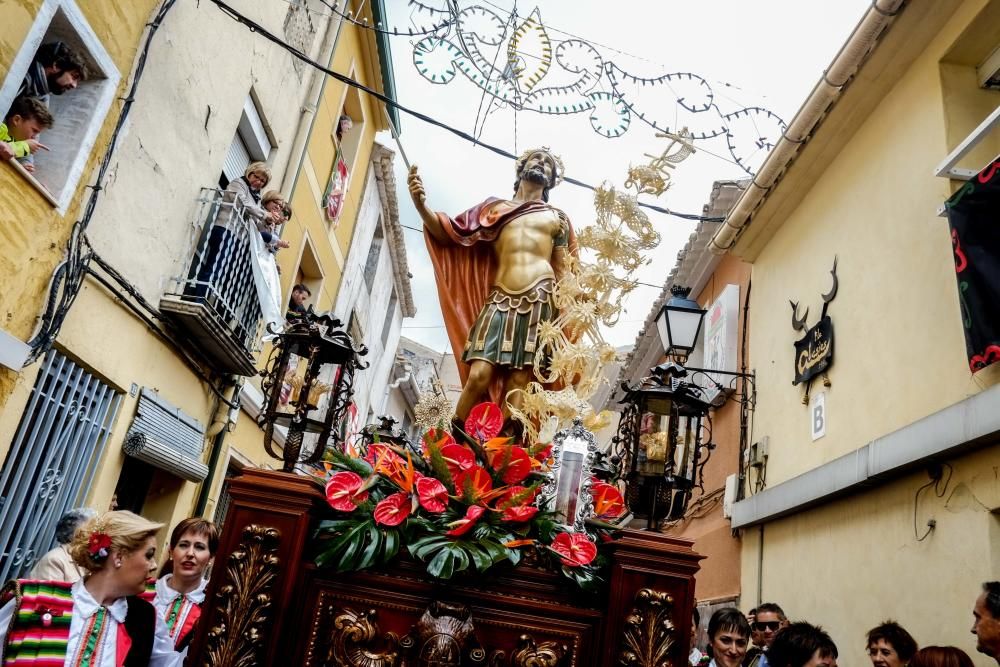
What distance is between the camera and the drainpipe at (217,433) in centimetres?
899

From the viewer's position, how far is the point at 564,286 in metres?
4.24

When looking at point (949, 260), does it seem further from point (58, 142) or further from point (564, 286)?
point (58, 142)

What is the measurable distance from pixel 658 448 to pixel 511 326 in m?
1.25

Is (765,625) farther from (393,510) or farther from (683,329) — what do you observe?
(393,510)

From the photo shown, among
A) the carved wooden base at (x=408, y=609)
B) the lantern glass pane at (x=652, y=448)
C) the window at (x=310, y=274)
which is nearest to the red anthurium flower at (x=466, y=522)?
the carved wooden base at (x=408, y=609)

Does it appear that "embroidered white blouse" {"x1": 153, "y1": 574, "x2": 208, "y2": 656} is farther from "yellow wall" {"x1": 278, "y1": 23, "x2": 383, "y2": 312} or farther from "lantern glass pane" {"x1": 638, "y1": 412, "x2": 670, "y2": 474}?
"yellow wall" {"x1": 278, "y1": 23, "x2": 383, "y2": 312}

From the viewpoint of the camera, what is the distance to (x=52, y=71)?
5.47 m

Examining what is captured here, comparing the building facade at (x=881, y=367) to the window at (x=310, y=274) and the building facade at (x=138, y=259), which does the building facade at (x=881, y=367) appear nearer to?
the building facade at (x=138, y=259)

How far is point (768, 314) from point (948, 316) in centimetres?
371

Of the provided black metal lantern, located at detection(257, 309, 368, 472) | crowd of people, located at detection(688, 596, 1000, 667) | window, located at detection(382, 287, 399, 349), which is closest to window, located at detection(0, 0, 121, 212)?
black metal lantern, located at detection(257, 309, 368, 472)

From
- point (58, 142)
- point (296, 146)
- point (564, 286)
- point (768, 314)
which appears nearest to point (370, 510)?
point (564, 286)

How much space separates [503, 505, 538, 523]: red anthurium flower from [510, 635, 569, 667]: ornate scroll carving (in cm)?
44

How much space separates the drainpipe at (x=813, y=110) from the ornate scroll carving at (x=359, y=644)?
6.17m

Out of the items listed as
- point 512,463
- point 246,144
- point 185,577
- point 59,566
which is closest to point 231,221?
point 246,144
